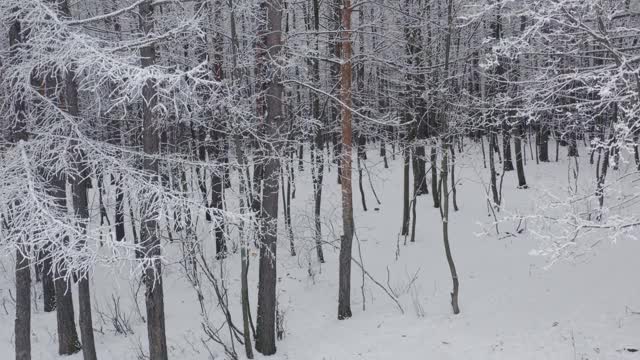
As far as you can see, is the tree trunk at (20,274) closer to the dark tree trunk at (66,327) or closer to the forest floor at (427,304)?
the forest floor at (427,304)

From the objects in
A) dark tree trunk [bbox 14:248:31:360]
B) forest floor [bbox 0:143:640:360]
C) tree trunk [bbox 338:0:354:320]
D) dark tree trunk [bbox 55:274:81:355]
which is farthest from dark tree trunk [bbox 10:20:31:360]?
tree trunk [bbox 338:0:354:320]

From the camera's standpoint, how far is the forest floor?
9.33m

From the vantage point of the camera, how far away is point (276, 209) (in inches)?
390

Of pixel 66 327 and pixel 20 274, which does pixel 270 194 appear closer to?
pixel 20 274

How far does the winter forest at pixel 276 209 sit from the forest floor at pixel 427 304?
63mm

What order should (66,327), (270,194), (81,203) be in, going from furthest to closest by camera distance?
(66,327), (270,194), (81,203)

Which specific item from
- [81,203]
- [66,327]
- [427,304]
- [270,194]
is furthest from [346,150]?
[66,327]

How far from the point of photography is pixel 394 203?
21.0m

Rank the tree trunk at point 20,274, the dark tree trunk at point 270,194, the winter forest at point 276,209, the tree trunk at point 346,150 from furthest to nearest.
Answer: the tree trunk at point 346,150
the dark tree trunk at point 270,194
the tree trunk at point 20,274
the winter forest at point 276,209

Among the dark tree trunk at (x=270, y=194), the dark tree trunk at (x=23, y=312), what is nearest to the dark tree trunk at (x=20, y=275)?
the dark tree trunk at (x=23, y=312)

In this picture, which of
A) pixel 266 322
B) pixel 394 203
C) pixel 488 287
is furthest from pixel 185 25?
pixel 394 203

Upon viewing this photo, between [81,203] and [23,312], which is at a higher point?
[81,203]

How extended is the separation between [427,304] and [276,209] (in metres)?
4.51

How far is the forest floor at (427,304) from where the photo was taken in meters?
9.33
